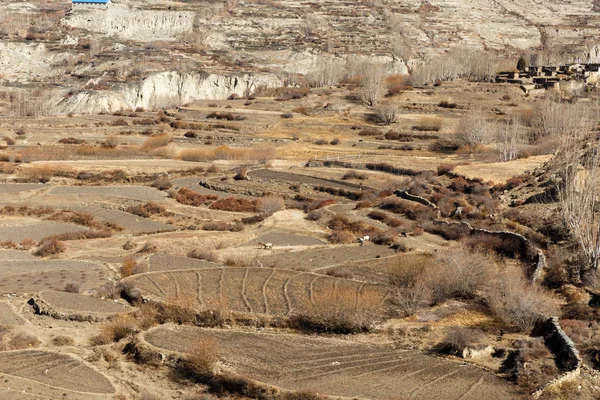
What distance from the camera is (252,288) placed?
21594mm

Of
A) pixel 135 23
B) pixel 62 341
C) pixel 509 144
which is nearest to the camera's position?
pixel 62 341

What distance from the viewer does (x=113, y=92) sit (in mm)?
88000

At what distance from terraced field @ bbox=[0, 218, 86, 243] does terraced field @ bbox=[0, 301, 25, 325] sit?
10750 mm

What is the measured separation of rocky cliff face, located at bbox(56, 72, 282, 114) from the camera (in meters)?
84.6

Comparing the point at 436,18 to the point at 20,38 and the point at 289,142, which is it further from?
the point at 289,142

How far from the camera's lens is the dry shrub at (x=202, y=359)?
15.2 m

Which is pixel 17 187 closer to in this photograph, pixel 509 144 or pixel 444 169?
pixel 444 169

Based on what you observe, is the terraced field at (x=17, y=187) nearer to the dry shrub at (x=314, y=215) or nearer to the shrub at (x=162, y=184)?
the shrub at (x=162, y=184)

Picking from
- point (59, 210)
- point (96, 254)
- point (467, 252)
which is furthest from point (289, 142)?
point (467, 252)

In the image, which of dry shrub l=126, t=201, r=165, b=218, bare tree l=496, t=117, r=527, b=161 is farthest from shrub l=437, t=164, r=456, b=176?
dry shrub l=126, t=201, r=165, b=218

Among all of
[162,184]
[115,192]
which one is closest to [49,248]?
[115,192]

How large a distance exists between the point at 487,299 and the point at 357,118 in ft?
184

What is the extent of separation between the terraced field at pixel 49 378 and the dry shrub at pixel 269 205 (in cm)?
1991

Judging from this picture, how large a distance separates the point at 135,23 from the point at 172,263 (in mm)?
123842
